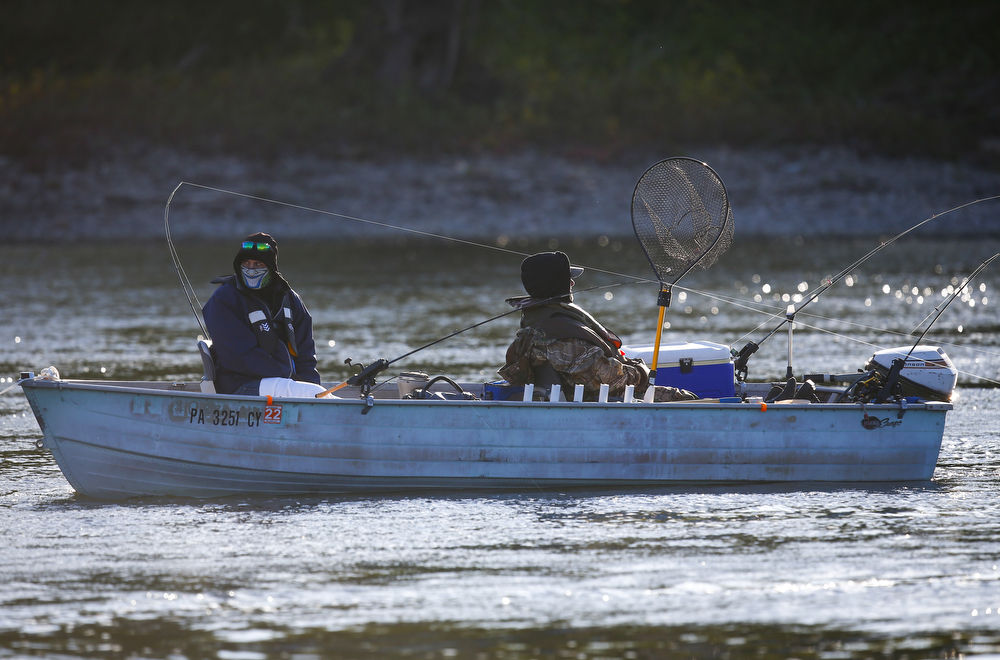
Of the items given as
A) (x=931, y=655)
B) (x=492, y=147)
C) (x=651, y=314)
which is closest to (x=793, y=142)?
(x=492, y=147)

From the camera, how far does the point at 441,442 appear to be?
24.0 ft

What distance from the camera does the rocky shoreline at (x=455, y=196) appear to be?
3231 centimetres

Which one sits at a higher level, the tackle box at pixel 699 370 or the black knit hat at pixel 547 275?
the black knit hat at pixel 547 275

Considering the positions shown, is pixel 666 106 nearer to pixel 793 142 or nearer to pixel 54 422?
pixel 793 142

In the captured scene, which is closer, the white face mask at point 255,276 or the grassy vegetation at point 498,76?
the white face mask at point 255,276

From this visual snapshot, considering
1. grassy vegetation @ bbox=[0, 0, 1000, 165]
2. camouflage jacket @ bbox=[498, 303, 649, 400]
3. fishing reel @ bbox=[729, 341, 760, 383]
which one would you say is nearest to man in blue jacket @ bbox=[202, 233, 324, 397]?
camouflage jacket @ bbox=[498, 303, 649, 400]

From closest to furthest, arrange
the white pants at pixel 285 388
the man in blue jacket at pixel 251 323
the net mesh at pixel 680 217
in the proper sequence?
the white pants at pixel 285 388
the man in blue jacket at pixel 251 323
the net mesh at pixel 680 217

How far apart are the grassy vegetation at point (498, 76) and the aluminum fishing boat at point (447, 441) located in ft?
98.8

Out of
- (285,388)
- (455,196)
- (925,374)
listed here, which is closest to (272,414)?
(285,388)

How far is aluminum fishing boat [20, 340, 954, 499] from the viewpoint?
718 centimetres

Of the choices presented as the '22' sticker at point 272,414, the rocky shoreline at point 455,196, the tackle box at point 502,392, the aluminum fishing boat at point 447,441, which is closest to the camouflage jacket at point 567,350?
the tackle box at point 502,392

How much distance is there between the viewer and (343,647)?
487cm

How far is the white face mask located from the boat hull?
83 cm

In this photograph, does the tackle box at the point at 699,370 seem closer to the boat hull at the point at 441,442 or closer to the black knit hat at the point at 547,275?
the boat hull at the point at 441,442
